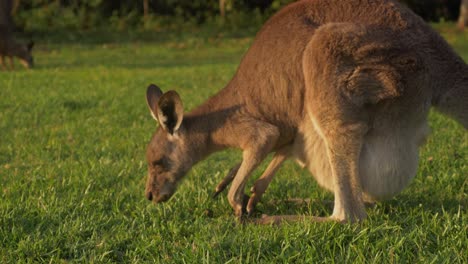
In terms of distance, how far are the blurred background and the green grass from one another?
60.9 ft

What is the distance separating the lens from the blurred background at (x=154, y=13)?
27.2 metres

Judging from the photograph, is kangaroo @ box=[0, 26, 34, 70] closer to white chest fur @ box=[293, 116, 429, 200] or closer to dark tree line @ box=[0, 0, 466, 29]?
dark tree line @ box=[0, 0, 466, 29]

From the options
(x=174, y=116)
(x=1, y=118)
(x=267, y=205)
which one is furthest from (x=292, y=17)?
(x=1, y=118)

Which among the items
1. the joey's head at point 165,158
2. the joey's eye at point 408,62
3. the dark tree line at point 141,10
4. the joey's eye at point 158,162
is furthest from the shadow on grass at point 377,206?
the dark tree line at point 141,10

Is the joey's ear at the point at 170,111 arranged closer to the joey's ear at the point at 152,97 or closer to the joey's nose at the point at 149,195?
the joey's ear at the point at 152,97

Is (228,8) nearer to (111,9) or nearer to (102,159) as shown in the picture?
(111,9)

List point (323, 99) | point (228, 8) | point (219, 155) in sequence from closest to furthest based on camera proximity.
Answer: point (323, 99), point (219, 155), point (228, 8)

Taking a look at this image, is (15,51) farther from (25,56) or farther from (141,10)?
(141,10)

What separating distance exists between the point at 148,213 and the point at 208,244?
36.2 inches

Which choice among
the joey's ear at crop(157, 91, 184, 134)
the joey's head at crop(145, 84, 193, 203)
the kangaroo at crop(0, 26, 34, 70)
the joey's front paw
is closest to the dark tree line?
the kangaroo at crop(0, 26, 34, 70)

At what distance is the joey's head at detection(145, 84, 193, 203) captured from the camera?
449cm

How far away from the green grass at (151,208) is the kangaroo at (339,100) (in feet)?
0.86

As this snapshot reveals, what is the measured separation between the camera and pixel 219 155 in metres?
6.68

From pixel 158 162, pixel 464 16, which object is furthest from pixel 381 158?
pixel 464 16
